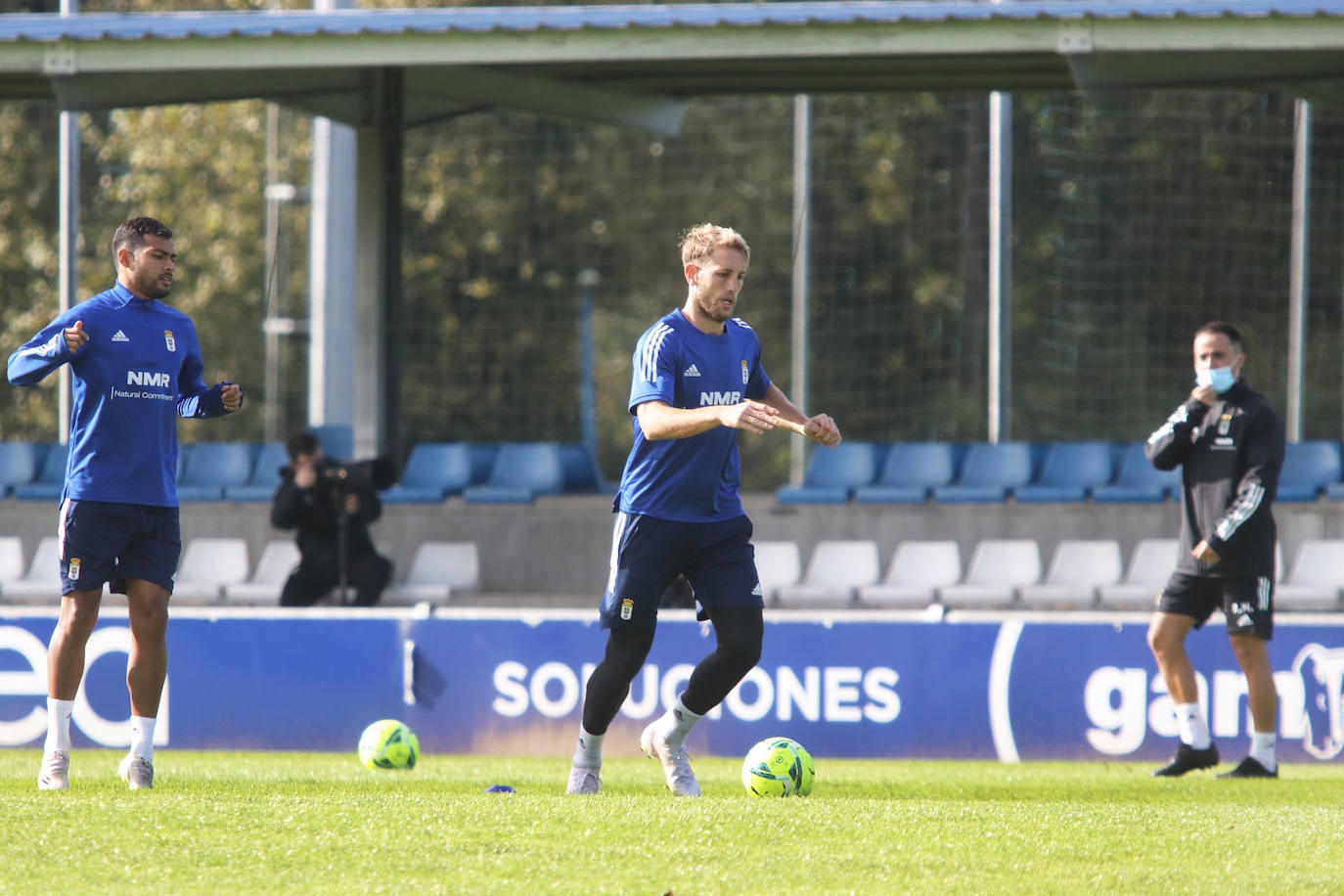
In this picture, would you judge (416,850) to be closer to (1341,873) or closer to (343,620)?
(1341,873)

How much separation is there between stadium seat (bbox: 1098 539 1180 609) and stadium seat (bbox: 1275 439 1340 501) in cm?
178

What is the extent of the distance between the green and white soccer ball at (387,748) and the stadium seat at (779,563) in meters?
5.79

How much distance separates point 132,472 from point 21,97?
10.2 m

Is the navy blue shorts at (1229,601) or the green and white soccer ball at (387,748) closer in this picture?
the navy blue shorts at (1229,601)

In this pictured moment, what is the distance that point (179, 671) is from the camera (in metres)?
10.4

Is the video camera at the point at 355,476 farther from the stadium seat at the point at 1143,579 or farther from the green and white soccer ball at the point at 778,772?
the green and white soccer ball at the point at 778,772

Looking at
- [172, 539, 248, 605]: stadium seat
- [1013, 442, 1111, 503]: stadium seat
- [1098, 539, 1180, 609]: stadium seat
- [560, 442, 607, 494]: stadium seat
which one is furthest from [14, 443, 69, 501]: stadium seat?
[1098, 539, 1180, 609]: stadium seat

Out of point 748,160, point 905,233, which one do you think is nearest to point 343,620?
point 905,233

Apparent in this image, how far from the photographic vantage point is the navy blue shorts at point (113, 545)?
21.4 feet

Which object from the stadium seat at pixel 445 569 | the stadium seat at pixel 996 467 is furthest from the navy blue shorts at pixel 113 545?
the stadium seat at pixel 996 467

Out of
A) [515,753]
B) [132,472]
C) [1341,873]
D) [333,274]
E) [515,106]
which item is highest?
[515,106]

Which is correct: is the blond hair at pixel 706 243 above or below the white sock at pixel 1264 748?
above

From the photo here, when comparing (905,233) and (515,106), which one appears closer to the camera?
(515,106)

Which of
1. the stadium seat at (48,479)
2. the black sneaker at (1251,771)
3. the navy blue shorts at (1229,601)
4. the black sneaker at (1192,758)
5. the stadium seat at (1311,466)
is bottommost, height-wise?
the black sneaker at (1251,771)
